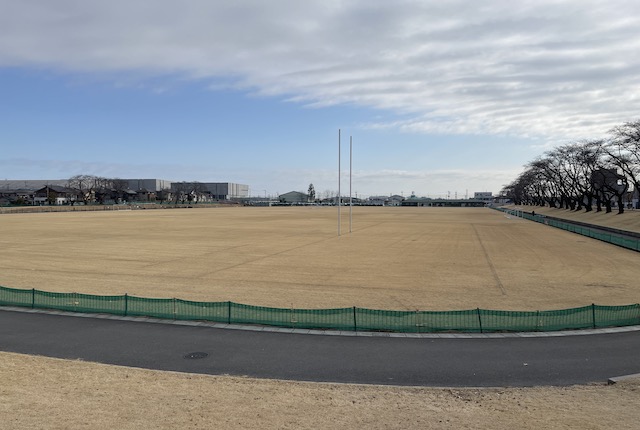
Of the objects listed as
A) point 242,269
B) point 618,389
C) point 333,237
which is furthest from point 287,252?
point 618,389

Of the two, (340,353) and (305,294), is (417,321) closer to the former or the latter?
(340,353)

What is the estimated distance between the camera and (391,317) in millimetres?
17781

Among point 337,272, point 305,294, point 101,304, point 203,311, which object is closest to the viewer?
point 203,311

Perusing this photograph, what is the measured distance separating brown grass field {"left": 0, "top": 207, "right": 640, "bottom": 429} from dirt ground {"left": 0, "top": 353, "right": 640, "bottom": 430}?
40 millimetres

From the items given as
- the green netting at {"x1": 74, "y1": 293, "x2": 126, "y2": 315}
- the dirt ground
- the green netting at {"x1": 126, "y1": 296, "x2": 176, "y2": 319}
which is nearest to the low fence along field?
the green netting at {"x1": 126, "y1": 296, "x2": 176, "y2": 319}

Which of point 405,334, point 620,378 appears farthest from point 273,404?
point 620,378

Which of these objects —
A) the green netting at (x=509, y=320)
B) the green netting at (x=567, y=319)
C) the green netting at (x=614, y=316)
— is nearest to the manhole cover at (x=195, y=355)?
the green netting at (x=509, y=320)

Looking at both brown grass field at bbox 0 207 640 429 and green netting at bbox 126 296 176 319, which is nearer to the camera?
brown grass field at bbox 0 207 640 429

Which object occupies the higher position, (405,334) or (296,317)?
(296,317)

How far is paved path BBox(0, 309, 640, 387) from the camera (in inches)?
500

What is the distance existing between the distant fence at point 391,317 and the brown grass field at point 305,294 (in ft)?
12.3

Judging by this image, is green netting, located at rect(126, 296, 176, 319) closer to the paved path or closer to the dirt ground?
the paved path

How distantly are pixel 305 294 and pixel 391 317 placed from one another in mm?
7210

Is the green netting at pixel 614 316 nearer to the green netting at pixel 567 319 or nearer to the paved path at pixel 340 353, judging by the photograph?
the green netting at pixel 567 319
